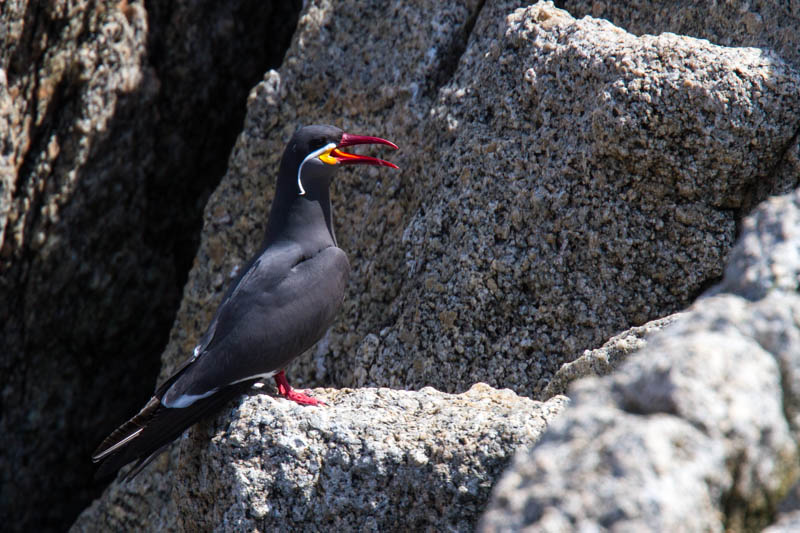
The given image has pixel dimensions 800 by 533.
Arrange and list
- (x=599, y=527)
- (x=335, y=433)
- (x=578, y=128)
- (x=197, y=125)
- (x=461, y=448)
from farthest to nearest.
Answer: (x=197, y=125), (x=578, y=128), (x=335, y=433), (x=461, y=448), (x=599, y=527)

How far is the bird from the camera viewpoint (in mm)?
4176

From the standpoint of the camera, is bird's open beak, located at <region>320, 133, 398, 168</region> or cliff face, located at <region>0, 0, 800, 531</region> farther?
bird's open beak, located at <region>320, 133, 398, 168</region>

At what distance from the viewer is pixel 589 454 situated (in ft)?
6.24

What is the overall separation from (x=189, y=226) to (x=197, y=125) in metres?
0.83

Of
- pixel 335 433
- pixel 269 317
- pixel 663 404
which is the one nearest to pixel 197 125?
pixel 269 317

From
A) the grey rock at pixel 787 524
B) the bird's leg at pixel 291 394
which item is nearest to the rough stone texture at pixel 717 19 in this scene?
the bird's leg at pixel 291 394

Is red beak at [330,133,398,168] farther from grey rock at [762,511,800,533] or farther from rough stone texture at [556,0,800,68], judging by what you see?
grey rock at [762,511,800,533]

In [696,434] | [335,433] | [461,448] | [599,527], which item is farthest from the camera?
[335,433]

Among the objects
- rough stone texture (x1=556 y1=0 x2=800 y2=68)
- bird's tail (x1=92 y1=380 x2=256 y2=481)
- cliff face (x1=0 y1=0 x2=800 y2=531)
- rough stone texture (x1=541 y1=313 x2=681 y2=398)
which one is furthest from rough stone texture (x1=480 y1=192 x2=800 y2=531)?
rough stone texture (x1=556 y1=0 x2=800 y2=68)

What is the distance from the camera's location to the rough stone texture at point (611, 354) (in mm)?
3701

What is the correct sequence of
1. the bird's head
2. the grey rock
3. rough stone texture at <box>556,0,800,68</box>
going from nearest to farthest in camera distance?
the grey rock → rough stone texture at <box>556,0,800,68</box> → the bird's head

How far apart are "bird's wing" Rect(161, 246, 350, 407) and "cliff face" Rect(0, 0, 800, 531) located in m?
0.27

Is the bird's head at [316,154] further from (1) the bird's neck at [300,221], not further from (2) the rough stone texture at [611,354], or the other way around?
(2) the rough stone texture at [611,354]

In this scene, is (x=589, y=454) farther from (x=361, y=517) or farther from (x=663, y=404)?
(x=361, y=517)
